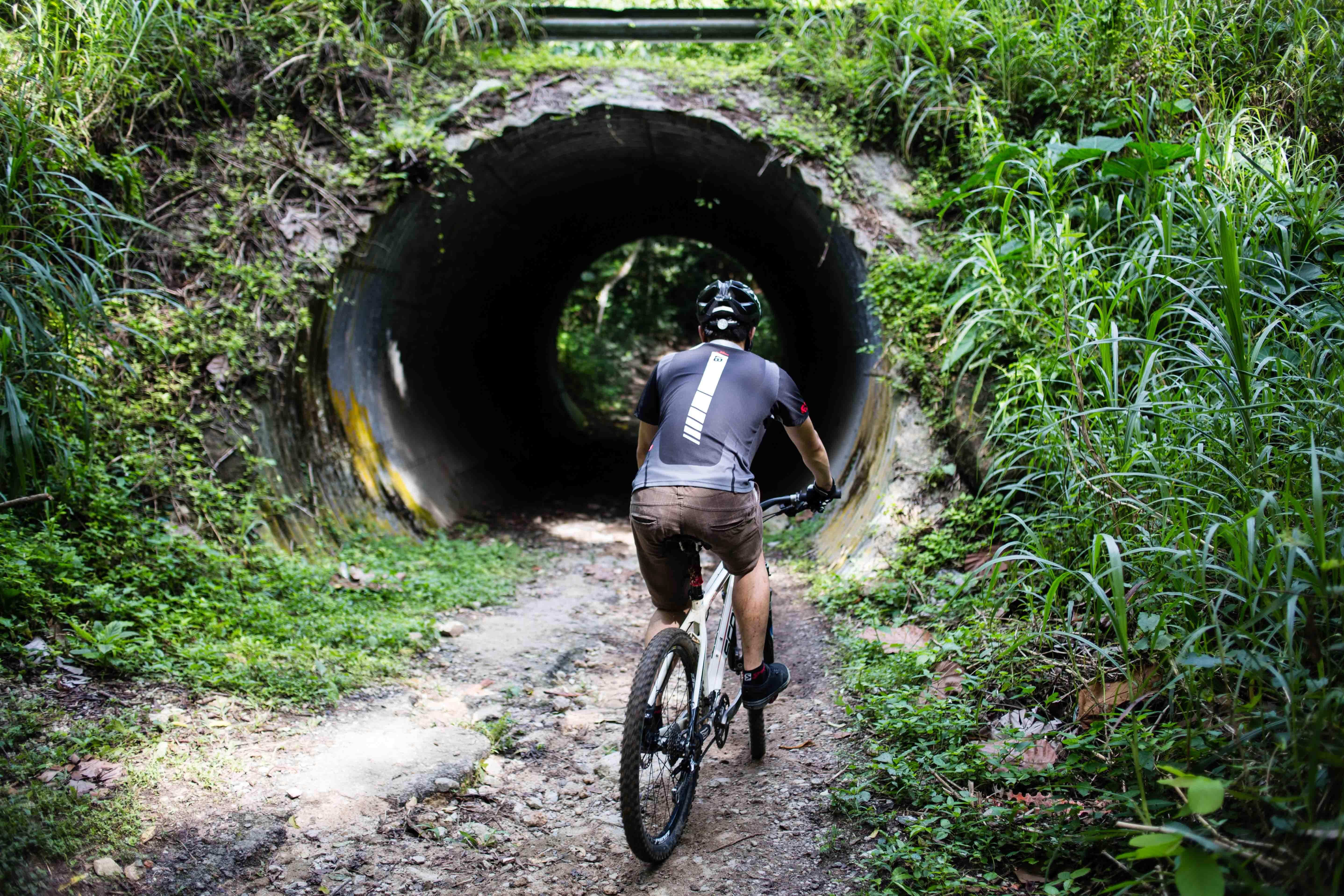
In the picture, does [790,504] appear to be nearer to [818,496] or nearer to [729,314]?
[818,496]

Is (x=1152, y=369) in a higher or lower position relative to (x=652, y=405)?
higher

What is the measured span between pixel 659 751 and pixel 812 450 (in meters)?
1.25

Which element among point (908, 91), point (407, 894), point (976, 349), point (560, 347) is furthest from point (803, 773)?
point (560, 347)

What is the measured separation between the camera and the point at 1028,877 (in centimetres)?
228

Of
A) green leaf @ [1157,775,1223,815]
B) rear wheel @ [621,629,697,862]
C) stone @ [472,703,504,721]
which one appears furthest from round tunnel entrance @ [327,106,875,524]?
green leaf @ [1157,775,1223,815]

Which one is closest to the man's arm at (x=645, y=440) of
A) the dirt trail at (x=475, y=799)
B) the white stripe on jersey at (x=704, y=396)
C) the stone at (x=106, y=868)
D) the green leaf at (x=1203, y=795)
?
the white stripe on jersey at (x=704, y=396)

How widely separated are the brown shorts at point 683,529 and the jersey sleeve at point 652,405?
39 cm

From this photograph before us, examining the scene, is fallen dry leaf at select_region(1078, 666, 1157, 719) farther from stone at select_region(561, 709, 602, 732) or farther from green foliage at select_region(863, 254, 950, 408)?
green foliage at select_region(863, 254, 950, 408)

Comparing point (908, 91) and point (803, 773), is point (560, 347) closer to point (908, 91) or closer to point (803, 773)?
point (908, 91)

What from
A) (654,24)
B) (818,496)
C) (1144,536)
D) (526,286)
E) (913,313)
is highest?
(654,24)

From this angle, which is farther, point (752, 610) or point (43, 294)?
point (43, 294)

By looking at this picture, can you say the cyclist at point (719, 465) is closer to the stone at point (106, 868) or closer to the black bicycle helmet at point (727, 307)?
the black bicycle helmet at point (727, 307)

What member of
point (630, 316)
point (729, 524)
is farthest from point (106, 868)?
point (630, 316)

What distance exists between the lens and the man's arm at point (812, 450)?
10.2 ft
